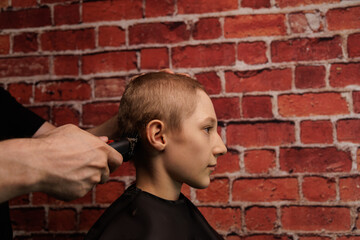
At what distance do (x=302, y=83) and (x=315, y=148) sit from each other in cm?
27

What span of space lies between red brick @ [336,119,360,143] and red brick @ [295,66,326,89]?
6.9 inches

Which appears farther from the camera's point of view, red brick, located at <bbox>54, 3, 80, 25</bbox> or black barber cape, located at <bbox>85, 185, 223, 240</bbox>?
red brick, located at <bbox>54, 3, 80, 25</bbox>

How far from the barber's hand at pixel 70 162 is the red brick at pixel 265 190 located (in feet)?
2.35

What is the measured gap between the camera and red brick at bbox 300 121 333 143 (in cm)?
117

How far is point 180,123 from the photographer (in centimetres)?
83

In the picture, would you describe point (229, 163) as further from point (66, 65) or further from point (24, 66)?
point (24, 66)

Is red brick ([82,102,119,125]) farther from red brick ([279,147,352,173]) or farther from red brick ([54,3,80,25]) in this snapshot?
red brick ([279,147,352,173])

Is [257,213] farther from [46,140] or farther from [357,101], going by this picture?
[46,140]

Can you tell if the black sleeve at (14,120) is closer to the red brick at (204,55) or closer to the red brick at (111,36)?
the red brick at (111,36)

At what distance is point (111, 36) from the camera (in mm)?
1269

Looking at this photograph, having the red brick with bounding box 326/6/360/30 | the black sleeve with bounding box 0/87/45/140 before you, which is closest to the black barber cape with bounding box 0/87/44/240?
the black sleeve with bounding box 0/87/45/140

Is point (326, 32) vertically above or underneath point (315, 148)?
above

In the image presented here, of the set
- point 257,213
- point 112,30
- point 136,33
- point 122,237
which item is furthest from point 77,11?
point 257,213

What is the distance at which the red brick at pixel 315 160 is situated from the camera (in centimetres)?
116
